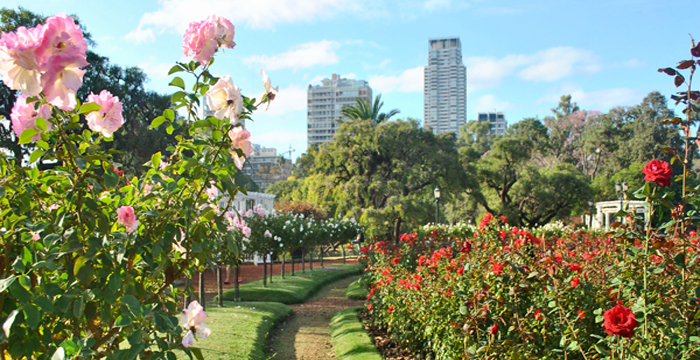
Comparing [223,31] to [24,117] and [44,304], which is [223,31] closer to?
[24,117]

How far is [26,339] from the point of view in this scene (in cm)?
150

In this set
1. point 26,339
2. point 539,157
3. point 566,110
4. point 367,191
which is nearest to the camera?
point 26,339

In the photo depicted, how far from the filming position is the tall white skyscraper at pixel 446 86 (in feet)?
497

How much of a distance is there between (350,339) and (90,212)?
5.63 meters

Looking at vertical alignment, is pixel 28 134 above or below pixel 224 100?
below

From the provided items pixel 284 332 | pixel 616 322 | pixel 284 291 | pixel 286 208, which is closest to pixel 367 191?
pixel 286 208

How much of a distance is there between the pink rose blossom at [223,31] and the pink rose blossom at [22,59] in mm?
603

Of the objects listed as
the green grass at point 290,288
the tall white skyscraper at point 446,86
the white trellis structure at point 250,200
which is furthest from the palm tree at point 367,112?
the tall white skyscraper at point 446,86

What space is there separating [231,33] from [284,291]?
403 inches

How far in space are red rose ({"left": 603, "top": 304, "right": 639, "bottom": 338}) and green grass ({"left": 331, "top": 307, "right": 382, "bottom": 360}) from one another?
4.05 metres

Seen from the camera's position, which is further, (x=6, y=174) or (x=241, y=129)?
(x=241, y=129)

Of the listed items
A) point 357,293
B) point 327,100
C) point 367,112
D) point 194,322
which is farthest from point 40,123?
point 327,100

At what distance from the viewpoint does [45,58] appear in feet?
4.25

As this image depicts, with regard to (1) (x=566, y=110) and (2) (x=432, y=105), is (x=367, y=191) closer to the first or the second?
(1) (x=566, y=110)
